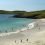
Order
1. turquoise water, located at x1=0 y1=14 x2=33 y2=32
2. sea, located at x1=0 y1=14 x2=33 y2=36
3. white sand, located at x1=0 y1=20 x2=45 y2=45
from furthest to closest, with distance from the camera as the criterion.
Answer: turquoise water, located at x1=0 y1=14 x2=33 y2=32 < sea, located at x1=0 y1=14 x2=33 y2=36 < white sand, located at x1=0 y1=20 x2=45 y2=45

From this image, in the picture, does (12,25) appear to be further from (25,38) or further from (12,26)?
(25,38)

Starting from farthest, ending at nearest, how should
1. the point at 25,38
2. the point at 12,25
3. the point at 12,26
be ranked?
the point at 12,25, the point at 12,26, the point at 25,38

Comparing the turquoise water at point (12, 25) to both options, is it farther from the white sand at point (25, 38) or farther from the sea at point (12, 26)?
the white sand at point (25, 38)

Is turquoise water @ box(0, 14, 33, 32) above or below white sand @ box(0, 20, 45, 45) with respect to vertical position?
below

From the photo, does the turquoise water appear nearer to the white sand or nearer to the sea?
the sea

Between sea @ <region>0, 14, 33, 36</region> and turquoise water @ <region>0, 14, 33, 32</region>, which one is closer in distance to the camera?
sea @ <region>0, 14, 33, 36</region>

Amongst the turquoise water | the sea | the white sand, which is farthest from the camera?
the turquoise water

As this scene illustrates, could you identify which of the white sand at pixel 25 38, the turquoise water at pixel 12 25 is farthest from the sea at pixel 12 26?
the white sand at pixel 25 38

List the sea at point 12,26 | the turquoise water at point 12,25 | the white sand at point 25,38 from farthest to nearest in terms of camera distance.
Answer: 1. the turquoise water at point 12,25
2. the sea at point 12,26
3. the white sand at point 25,38

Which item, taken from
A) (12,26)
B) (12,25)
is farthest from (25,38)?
(12,25)

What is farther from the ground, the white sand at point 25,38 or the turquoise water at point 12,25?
the white sand at point 25,38

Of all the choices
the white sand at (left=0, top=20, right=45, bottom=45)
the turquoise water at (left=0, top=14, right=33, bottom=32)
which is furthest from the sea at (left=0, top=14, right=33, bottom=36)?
the white sand at (left=0, top=20, right=45, bottom=45)

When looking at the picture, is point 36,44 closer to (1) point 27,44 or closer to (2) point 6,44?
(1) point 27,44

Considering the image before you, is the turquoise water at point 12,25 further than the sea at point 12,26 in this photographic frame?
Yes
